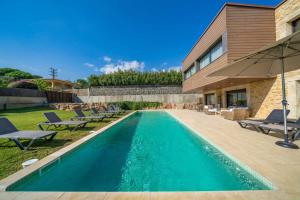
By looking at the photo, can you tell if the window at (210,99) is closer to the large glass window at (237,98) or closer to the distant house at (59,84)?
the large glass window at (237,98)

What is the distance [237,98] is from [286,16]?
6.59 meters

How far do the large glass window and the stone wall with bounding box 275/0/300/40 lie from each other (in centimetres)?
481

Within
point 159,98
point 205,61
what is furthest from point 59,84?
point 205,61

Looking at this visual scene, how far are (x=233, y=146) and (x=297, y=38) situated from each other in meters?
2.92

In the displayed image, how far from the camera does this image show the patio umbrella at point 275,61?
13.5 feet

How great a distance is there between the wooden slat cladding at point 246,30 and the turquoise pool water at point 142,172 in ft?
20.6

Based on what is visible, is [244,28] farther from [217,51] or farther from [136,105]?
[136,105]

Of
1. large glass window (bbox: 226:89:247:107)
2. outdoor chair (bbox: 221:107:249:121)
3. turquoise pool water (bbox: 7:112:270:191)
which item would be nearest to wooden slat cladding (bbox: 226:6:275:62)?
outdoor chair (bbox: 221:107:249:121)

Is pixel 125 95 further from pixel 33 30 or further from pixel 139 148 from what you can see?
pixel 139 148

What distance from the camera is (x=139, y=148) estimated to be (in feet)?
18.4

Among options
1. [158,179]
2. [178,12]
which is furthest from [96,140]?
[178,12]

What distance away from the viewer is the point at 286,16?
885 cm

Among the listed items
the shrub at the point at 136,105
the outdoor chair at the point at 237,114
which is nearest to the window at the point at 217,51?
the outdoor chair at the point at 237,114

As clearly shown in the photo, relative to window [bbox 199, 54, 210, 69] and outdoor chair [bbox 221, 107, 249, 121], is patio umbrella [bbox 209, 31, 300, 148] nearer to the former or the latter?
outdoor chair [bbox 221, 107, 249, 121]
